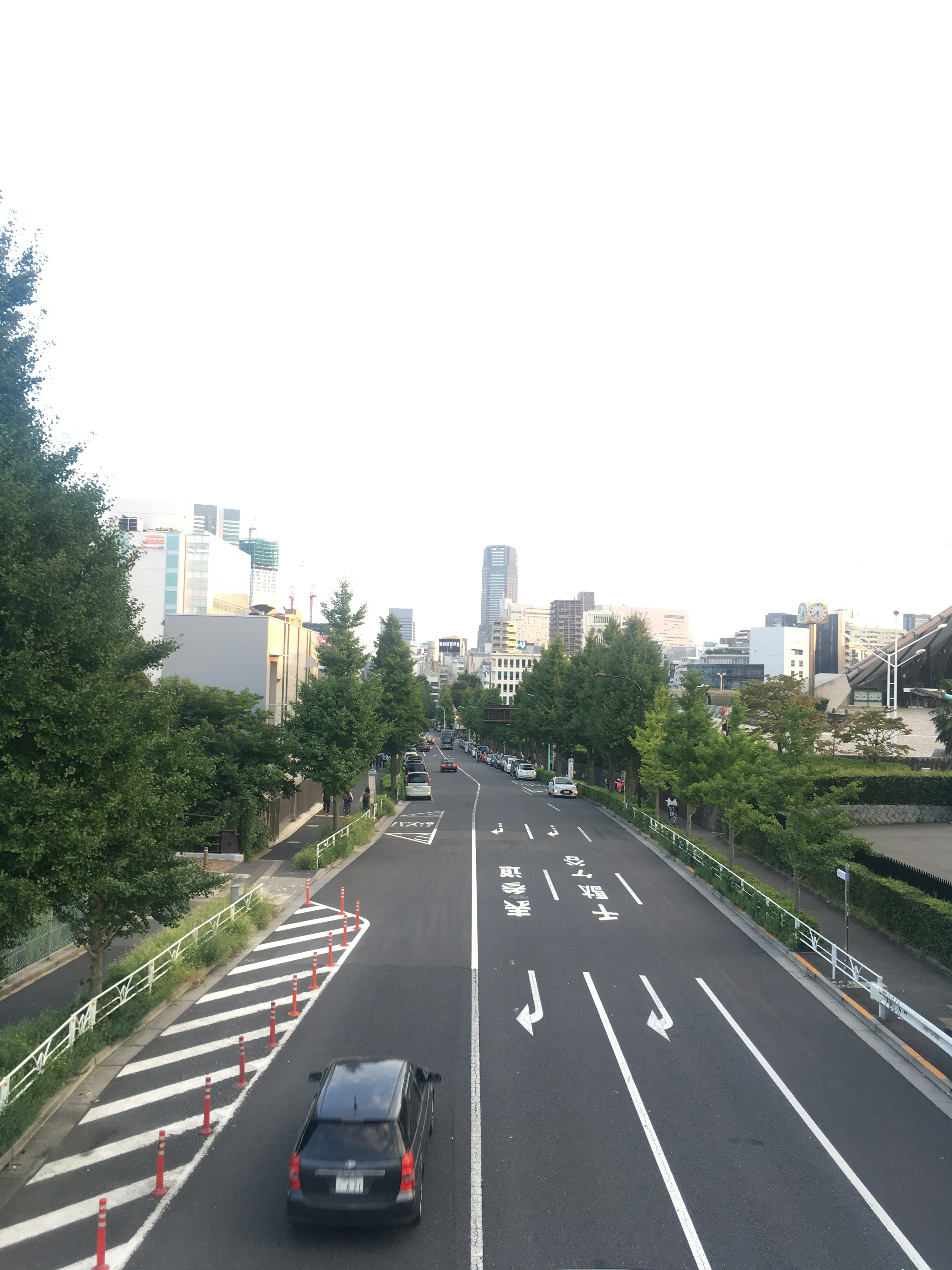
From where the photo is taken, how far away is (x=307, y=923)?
21484mm

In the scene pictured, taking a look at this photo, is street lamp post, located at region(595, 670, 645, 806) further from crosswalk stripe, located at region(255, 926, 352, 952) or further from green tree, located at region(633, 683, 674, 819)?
crosswalk stripe, located at region(255, 926, 352, 952)

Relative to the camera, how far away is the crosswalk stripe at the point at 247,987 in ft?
51.5

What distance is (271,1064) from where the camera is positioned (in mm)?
12555

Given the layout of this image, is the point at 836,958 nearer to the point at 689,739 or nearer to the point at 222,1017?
the point at 222,1017

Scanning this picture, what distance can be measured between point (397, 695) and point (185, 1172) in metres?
47.3

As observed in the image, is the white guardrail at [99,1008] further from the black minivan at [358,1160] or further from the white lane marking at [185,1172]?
the black minivan at [358,1160]

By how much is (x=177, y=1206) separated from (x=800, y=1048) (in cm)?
1042

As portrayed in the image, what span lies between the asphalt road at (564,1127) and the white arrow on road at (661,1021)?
65 millimetres

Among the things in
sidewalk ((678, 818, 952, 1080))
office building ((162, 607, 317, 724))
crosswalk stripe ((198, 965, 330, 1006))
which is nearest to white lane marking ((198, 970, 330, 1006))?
crosswalk stripe ((198, 965, 330, 1006))

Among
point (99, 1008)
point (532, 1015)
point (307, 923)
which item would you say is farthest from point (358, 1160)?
point (307, 923)

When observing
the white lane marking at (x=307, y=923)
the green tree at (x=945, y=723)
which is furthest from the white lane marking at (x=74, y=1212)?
the green tree at (x=945, y=723)

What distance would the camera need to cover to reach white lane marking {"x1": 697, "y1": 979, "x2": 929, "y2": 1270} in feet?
27.5

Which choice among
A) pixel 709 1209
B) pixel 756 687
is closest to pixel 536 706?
pixel 756 687

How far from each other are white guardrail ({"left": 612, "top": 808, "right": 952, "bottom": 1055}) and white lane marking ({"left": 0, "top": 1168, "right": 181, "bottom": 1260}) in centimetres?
1208
